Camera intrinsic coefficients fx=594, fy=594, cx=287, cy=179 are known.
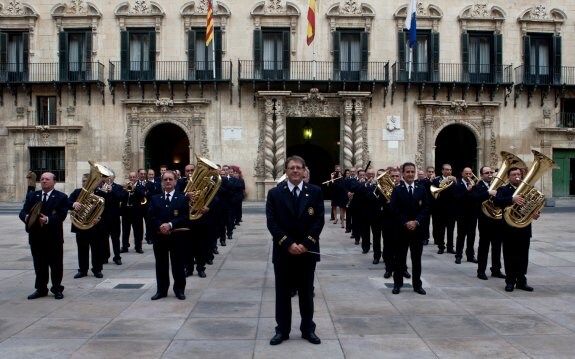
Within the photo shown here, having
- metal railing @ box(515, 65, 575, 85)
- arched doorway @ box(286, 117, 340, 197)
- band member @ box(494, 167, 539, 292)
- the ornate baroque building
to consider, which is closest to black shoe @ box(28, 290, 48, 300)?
band member @ box(494, 167, 539, 292)

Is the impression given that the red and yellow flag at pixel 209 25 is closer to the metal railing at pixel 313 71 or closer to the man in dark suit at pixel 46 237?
the metal railing at pixel 313 71

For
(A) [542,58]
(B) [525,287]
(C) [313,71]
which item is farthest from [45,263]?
(A) [542,58]

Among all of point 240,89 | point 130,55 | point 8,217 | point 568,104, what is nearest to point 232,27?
point 240,89

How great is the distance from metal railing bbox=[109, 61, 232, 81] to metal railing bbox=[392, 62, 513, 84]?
8.57m

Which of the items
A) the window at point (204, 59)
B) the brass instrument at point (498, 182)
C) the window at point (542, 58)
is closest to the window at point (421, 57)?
the window at point (542, 58)

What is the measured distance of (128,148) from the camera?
29109 mm

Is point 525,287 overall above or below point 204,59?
below

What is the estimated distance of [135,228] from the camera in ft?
45.9

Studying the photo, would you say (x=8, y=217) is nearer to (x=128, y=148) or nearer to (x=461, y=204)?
(x=128, y=148)

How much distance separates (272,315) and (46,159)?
2487cm

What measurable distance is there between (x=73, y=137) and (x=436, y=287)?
23.5 meters

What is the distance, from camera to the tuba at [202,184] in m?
10.3

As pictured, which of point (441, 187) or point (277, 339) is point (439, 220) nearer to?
point (441, 187)

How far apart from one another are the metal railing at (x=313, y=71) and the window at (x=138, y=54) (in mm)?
4368
